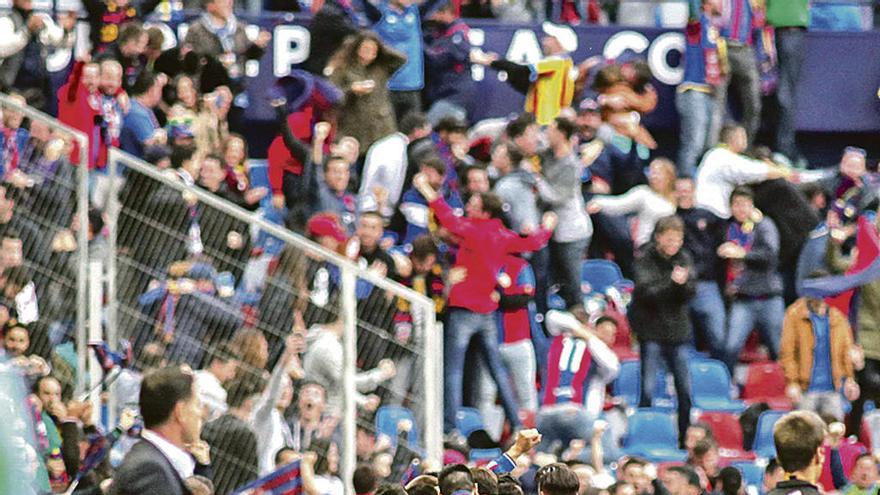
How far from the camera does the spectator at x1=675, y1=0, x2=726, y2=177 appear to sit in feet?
58.5

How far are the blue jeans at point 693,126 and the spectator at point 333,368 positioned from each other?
4.98m

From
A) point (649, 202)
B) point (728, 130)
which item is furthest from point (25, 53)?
point (728, 130)

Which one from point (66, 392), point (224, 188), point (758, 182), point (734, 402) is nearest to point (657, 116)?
point (758, 182)

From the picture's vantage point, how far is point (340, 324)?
13.3 metres

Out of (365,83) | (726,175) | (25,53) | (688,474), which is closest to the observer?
(688,474)

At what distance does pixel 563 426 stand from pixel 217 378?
A: 2897mm

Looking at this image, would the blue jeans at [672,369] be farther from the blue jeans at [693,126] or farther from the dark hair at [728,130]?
the blue jeans at [693,126]

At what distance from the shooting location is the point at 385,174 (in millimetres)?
16078

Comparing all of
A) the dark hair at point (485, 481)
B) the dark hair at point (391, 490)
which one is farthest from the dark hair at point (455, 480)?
the dark hair at point (391, 490)

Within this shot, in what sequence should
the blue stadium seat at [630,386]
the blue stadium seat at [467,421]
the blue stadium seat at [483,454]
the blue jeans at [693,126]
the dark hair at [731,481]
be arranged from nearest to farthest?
1. the dark hair at [731,481]
2. the blue stadium seat at [483,454]
3. the blue stadium seat at [467,421]
4. the blue stadium seat at [630,386]
5. the blue jeans at [693,126]

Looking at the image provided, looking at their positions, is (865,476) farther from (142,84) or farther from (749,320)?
(142,84)

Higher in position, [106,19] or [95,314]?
[106,19]

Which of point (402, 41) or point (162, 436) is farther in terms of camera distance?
point (402, 41)

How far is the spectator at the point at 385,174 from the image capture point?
15938 millimetres
